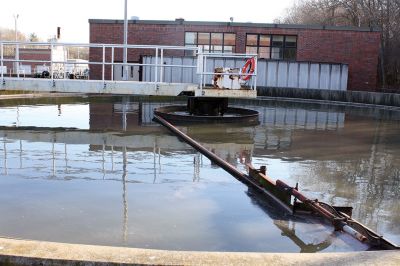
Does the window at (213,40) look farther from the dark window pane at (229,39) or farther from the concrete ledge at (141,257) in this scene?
the concrete ledge at (141,257)

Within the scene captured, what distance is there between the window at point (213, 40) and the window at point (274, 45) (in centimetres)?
110

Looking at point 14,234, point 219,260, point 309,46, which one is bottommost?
point 14,234

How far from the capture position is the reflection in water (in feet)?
17.5

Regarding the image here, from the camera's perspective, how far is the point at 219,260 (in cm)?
369

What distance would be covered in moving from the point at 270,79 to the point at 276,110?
8124mm

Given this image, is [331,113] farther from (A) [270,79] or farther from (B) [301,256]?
(B) [301,256]

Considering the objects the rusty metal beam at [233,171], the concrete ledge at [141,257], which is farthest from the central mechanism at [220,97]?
the concrete ledge at [141,257]

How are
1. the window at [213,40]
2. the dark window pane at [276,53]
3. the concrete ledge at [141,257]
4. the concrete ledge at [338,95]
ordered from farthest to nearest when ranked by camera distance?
the window at [213,40] → the dark window pane at [276,53] → the concrete ledge at [338,95] → the concrete ledge at [141,257]

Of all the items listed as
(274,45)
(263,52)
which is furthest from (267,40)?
(263,52)

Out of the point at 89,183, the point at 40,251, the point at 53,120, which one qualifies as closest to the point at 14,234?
the point at 40,251

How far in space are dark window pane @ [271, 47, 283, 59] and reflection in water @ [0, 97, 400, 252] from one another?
1604 centimetres

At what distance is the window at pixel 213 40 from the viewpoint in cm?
3125

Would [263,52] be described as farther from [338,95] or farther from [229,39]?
[338,95]

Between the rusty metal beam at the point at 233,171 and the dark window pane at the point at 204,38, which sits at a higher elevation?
the dark window pane at the point at 204,38
